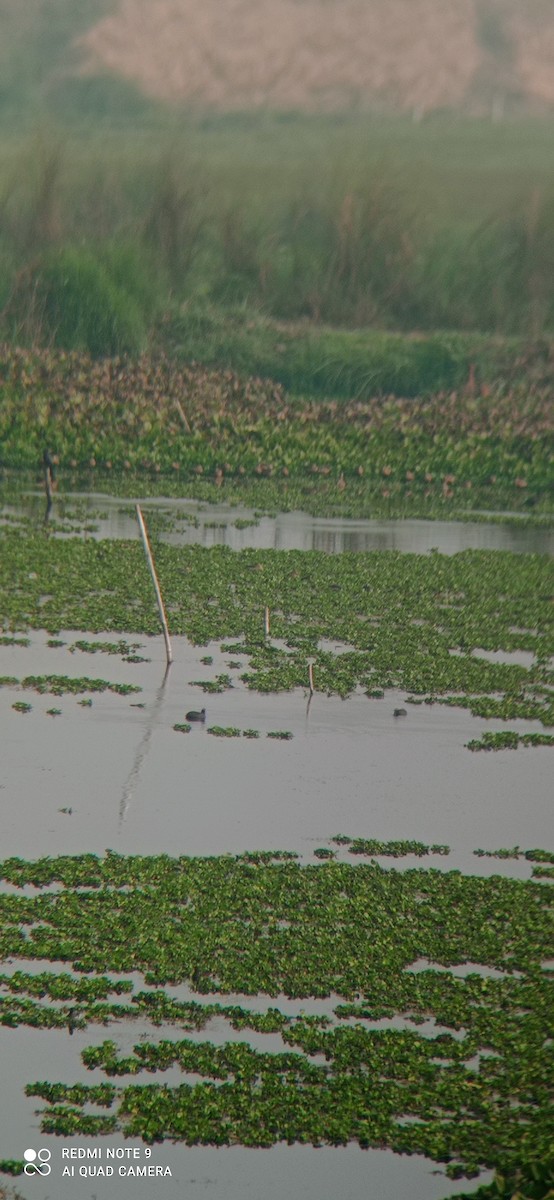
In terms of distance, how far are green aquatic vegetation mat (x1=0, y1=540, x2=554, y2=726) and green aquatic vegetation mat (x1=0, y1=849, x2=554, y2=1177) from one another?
13.2 ft

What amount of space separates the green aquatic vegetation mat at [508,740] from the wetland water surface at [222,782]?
4.8 inches

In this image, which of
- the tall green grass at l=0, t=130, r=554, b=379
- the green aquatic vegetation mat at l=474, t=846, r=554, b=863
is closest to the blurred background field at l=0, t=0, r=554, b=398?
the tall green grass at l=0, t=130, r=554, b=379

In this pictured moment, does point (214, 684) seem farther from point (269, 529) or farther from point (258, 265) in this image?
point (258, 265)

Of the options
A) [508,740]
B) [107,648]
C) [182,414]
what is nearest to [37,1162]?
[508,740]

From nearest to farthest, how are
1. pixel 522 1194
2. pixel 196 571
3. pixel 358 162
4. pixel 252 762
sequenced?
1. pixel 522 1194
2. pixel 252 762
3. pixel 196 571
4. pixel 358 162

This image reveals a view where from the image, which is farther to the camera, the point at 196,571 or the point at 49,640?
the point at 196,571

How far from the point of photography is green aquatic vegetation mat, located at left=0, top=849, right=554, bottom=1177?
680 cm

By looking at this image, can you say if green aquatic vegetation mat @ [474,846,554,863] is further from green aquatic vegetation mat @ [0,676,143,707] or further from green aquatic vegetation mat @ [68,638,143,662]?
green aquatic vegetation mat @ [68,638,143,662]

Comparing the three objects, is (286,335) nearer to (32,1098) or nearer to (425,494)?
(425,494)

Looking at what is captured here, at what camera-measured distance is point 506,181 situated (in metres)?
39.2

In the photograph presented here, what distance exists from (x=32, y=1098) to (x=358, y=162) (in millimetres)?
33367

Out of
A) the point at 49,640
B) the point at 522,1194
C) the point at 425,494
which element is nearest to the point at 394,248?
the point at 425,494

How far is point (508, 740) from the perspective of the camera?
482 inches

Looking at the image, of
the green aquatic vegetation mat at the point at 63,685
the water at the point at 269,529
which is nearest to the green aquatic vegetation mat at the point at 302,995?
the green aquatic vegetation mat at the point at 63,685
